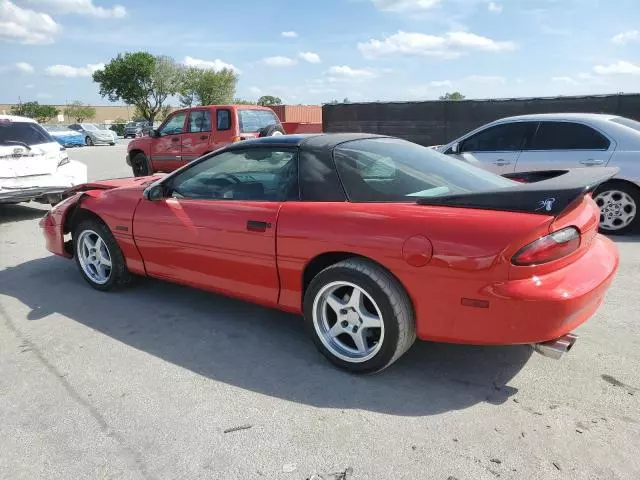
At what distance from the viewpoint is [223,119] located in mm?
10656

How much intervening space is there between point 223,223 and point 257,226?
12.7 inches

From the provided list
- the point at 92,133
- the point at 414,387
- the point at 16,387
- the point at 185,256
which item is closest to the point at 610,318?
the point at 414,387

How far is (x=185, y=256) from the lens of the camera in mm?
3861

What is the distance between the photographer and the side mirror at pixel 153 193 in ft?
13.3

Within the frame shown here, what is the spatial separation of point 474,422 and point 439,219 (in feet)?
3.33

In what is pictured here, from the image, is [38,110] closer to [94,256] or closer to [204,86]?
[204,86]

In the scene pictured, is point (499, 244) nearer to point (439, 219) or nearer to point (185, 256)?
point (439, 219)

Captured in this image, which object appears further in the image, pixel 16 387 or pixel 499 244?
pixel 16 387

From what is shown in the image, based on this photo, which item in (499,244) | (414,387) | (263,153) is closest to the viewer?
(499,244)

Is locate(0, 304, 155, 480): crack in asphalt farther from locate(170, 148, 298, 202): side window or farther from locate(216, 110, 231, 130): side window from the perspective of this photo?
locate(216, 110, 231, 130): side window

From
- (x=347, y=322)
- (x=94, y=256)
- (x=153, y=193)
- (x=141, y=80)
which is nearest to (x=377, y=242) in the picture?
(x=347, y=322)

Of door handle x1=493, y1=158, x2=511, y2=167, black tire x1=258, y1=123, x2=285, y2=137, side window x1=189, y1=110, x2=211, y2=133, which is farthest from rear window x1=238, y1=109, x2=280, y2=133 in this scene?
door handle x1=493, y1=158, x2=511, y2=167

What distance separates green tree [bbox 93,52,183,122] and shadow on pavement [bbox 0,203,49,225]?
5735 cm

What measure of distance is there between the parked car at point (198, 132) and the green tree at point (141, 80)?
5513cm
